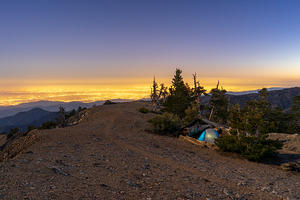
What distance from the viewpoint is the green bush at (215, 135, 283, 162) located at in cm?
1426

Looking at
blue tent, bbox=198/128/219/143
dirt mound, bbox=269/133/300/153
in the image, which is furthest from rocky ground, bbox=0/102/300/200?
dirt mound, bbox=269/133/300/153

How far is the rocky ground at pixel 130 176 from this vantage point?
22.4ft

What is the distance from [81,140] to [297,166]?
17.8 meters

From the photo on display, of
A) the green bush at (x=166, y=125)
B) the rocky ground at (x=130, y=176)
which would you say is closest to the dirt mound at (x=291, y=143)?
the rocky ground at (x=130, y=176)

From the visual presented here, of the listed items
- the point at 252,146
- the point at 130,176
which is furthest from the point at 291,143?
the point at 130,176

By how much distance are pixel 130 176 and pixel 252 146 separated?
11395mm

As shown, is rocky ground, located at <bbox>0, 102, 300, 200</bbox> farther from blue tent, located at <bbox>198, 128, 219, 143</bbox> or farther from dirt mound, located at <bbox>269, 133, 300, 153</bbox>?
dirt mound, located at <bbox>269, 133, 300, 153</bbox>

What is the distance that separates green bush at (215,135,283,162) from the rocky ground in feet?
2.69

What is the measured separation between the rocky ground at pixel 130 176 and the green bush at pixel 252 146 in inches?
32.3

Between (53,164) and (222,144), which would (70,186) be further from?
(222,144)

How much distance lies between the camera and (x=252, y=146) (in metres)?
14.9

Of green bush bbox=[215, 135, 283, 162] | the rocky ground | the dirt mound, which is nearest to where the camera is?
the rocky ground

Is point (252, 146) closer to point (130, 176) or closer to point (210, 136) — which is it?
point (210, 136)

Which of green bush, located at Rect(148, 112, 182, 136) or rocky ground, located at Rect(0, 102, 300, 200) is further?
green bush, located at Rect(148, 112, 182, 136)
